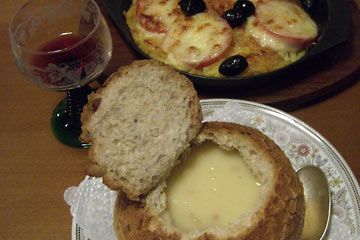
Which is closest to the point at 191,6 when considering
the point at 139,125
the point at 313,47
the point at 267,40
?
the point at 267,40

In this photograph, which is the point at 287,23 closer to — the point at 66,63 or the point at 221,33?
the point at 221,33

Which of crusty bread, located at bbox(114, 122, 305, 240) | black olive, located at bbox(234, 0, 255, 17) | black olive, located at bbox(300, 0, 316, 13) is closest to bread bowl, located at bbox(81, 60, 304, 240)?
crusty bread, located at bbox(114, 122, 305, 240)

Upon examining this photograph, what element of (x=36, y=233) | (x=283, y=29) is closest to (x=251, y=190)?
(x=36, y=233)

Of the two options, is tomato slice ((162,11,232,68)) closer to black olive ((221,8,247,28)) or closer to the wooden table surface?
black olive ((221,8,247,28))

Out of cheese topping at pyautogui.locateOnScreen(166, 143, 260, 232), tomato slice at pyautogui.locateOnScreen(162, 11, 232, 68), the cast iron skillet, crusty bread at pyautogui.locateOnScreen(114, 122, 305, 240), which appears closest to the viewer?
crusty bread at pyautogui.locateOnScreen(114, 122, 305, 240)

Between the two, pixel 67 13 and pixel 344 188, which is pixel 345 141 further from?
pixel 67 13
